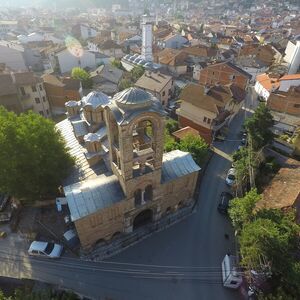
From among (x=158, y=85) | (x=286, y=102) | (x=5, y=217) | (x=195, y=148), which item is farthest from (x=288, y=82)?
(x=5, y=217)

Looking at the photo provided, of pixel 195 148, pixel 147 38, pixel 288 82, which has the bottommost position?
pixel 195 148

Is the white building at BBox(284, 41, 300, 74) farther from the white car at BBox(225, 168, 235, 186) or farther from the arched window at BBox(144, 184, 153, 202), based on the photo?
the arched window at BBox(144, 184, 153, 202)

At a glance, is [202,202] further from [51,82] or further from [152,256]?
[51,82]

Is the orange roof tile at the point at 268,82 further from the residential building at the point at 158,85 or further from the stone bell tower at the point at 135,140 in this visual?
the stone bell tower at the point at 135,140

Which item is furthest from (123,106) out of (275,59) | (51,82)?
(275,59)

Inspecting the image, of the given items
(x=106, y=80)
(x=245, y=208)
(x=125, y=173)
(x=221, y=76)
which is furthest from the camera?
(x=221, y=76)

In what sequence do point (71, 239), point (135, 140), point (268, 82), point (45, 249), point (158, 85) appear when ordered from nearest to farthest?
point (45, 249), point (135, 140), point (71, 239), point (158, 85), point (268, 82)

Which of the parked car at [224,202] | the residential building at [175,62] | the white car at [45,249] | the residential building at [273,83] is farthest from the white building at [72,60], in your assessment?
the parked car at [224,202]

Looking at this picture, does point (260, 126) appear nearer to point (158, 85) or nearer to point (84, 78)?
point (158, 85)
